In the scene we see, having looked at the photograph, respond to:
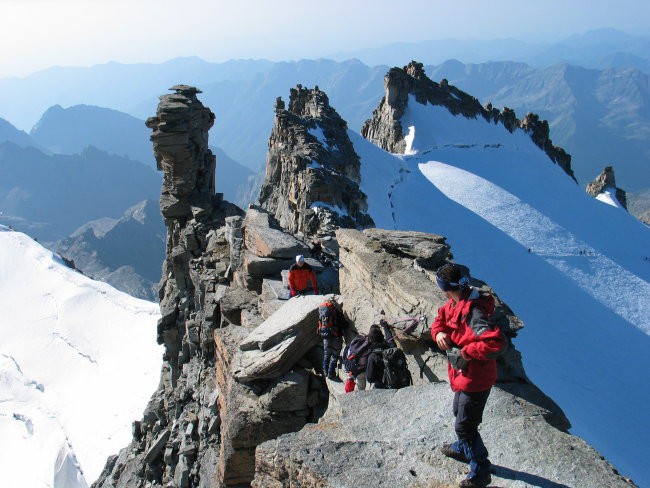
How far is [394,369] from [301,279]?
4633 mm

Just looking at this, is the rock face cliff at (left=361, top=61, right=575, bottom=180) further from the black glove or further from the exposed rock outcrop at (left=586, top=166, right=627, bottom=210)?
the black glove

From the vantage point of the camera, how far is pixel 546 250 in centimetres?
4528

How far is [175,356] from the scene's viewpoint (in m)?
25.6

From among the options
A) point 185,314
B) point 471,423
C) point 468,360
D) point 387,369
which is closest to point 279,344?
point 387,369

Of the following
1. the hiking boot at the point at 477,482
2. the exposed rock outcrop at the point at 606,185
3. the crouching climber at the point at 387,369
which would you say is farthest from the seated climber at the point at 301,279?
the exposed rock outcrop at the point at 606,185

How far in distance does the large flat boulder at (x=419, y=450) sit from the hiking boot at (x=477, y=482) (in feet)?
0.71

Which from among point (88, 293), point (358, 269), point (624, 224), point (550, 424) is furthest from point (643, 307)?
point (88, 293)

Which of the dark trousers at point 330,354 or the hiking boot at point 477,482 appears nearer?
the hiking boot at point 477,482

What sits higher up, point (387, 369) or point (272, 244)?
point (387, 369)

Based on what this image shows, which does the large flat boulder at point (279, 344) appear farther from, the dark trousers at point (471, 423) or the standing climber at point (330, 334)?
the dark trousers at point (471, 423)

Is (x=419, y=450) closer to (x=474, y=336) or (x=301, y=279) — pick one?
(x=474, y=336)

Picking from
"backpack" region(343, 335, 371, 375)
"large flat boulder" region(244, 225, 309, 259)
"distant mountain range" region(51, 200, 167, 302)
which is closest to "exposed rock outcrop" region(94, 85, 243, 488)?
"large flat boulder" region(244, 225, 309, 259)

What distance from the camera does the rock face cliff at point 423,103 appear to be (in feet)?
219

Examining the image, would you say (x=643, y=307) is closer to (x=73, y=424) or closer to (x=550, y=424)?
(x=550, y=424)
